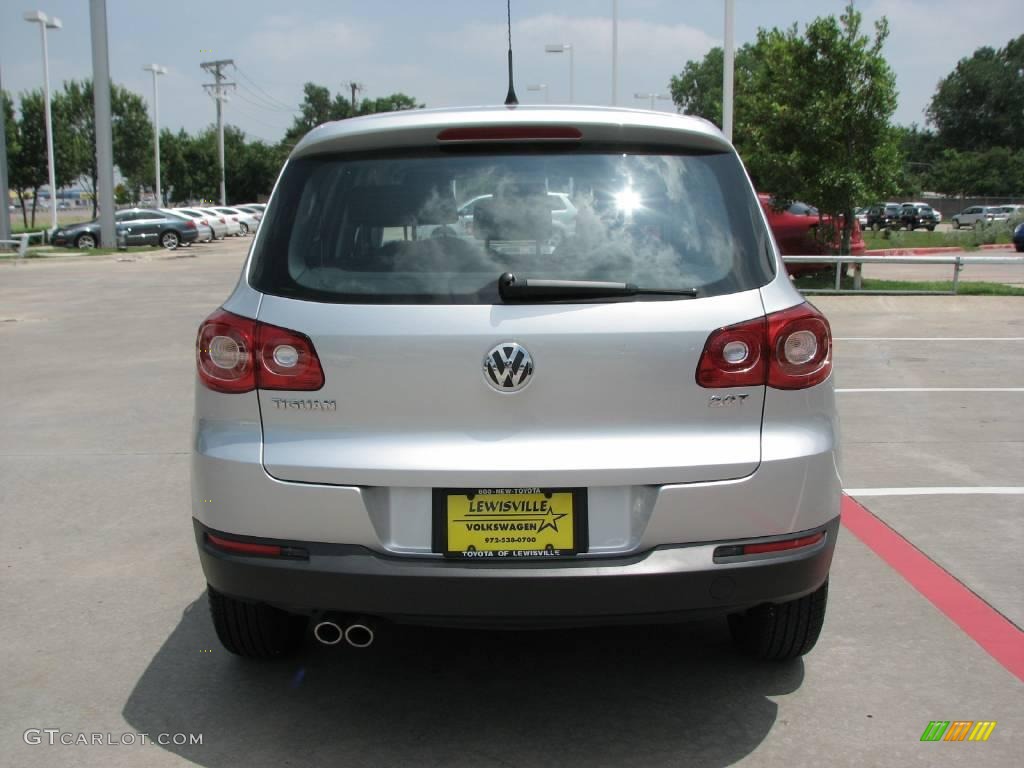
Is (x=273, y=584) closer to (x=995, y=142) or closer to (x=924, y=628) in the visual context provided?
(x=924, y=628)

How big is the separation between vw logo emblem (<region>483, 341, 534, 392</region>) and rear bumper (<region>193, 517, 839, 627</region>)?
490 millimetres

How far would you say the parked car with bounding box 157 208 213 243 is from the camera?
148 feet

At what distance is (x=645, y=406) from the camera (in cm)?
310

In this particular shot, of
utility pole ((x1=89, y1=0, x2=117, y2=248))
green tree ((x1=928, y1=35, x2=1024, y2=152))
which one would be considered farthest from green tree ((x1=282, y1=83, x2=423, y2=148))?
utility pole ((x1=89, y1=0, x2=117, y2=248))

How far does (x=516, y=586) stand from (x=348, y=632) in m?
0.63

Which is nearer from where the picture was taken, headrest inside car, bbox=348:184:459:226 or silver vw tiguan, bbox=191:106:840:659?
silver vw tiguan, bbox=191:106:840:659

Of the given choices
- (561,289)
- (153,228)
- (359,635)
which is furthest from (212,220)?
(561,289)

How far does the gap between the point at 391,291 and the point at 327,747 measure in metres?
1.36

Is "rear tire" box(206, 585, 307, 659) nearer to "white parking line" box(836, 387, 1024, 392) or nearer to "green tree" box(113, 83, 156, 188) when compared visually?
"white parking line" box(836, 387, 1024, 392)

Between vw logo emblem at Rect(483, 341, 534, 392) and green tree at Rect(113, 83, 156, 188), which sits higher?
green tree at Rect(113, 83, 156, 188)

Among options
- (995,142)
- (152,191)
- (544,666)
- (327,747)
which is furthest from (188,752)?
(995,142)

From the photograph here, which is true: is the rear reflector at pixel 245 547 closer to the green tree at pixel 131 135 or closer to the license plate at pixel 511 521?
the license plate at pixel 511 521

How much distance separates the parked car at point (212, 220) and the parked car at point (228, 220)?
0.14m

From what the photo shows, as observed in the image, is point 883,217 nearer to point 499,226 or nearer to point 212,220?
point 212,220
